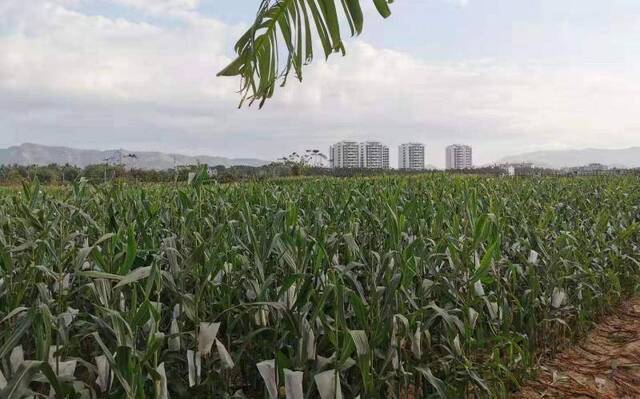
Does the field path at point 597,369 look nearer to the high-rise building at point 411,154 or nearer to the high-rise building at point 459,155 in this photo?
the high-rise building at point 411,154

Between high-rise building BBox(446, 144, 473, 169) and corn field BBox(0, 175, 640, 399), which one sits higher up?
high-rise building BBox(446, 144, 473, 169)

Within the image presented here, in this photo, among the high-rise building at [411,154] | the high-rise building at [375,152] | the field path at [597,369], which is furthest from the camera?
the high-rise building at [411,154]

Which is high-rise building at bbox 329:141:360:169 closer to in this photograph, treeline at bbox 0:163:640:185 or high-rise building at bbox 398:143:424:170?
high-rise building at bbox 398:143:424:170

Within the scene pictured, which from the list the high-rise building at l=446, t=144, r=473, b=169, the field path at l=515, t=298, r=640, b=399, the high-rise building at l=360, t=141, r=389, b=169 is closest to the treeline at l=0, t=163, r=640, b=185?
the field path at l=515, t=298, r=640, b=399

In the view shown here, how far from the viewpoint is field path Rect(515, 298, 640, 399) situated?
2.47m

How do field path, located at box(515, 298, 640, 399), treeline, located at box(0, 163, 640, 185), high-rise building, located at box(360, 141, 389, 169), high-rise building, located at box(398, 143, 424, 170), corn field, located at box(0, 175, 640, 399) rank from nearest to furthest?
1. corn field, located at box(0, 175, 640, 399)
2. field path, located at box(515, 298, 640, 399)
3. treeline, located at box(0, 163, 640, 185)
4. high-rise building, located at box(360, 141, 389, 169)
5. high-rise building, located at box(398, 143, 424, 170)

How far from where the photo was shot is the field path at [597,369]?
2471 mm

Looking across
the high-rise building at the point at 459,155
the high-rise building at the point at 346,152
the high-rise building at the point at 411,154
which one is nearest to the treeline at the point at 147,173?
the high-rise building at the point at 346,152

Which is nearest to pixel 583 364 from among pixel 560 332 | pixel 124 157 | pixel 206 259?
pixel 560 332

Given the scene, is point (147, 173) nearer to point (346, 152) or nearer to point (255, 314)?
point (255, 314)

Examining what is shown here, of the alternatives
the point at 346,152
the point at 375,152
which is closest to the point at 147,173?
the point at 346,152

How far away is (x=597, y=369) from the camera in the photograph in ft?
9.14

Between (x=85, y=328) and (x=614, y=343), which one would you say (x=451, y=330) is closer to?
(x=85, y=328)

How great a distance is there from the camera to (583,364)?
2885 millimetres
